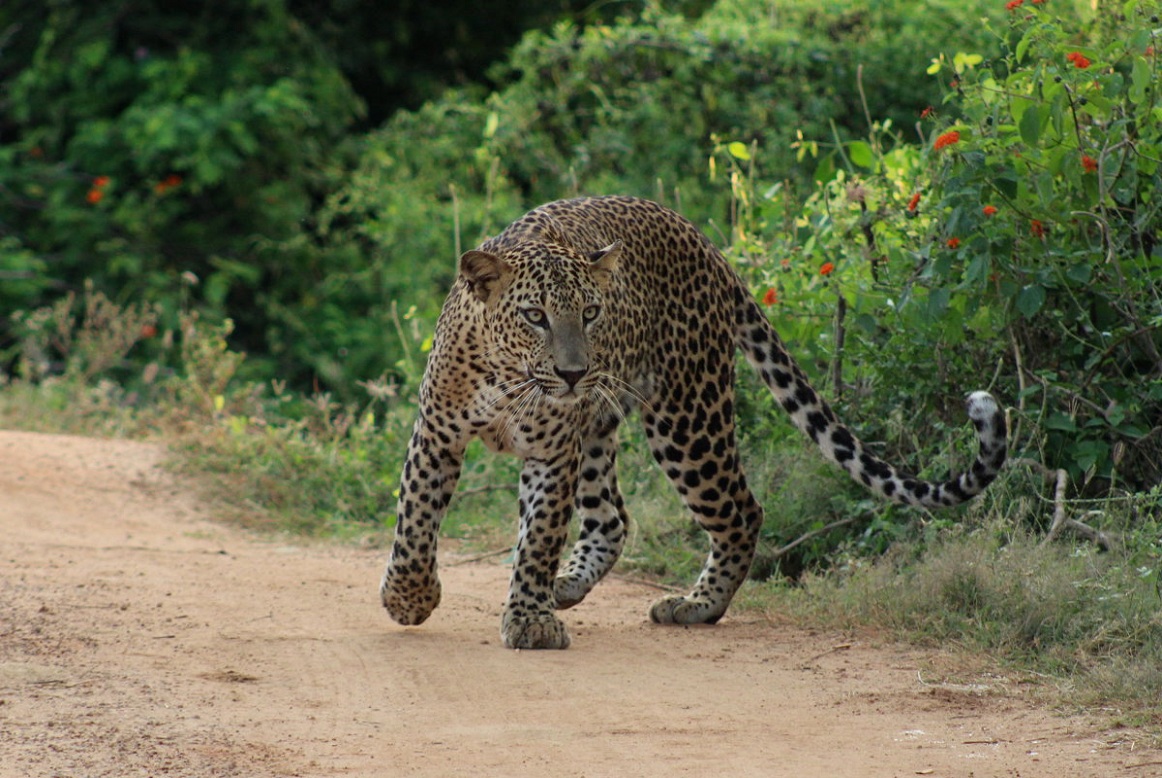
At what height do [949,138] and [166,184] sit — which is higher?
[949,138]

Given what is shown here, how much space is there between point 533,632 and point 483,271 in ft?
4.10

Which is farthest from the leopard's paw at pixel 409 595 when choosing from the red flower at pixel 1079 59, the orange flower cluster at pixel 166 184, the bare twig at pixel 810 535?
the orange flower cluster at pixel 166 184

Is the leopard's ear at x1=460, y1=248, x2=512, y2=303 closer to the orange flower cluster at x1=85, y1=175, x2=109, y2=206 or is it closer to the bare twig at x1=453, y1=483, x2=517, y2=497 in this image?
the bare twig at x1=453, y1=483, x2=517, y2=497

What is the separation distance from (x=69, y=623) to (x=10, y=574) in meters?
0.93

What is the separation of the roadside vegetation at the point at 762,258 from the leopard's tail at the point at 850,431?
34 cm

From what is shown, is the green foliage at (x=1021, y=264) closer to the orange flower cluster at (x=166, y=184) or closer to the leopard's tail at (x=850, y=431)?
the leopard's tail at (x=850, y=431)

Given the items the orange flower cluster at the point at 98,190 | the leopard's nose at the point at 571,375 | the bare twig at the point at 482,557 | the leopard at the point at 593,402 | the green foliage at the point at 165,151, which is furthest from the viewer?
the green foliage at the point at 165,151

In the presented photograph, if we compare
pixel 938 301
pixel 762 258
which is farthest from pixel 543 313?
pixel 762 258

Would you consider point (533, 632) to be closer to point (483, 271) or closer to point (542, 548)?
point (542, 548)

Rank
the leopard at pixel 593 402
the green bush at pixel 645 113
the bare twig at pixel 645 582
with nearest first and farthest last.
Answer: the leopard at pixel 593 402
the bare twig at pixel 645 582
the green bush at pixel 645 113

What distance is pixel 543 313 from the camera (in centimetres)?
531

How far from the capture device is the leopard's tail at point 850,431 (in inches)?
207

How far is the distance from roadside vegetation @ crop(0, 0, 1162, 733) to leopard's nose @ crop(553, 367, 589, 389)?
1.47 metres

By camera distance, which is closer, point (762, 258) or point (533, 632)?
point (533, 632)
